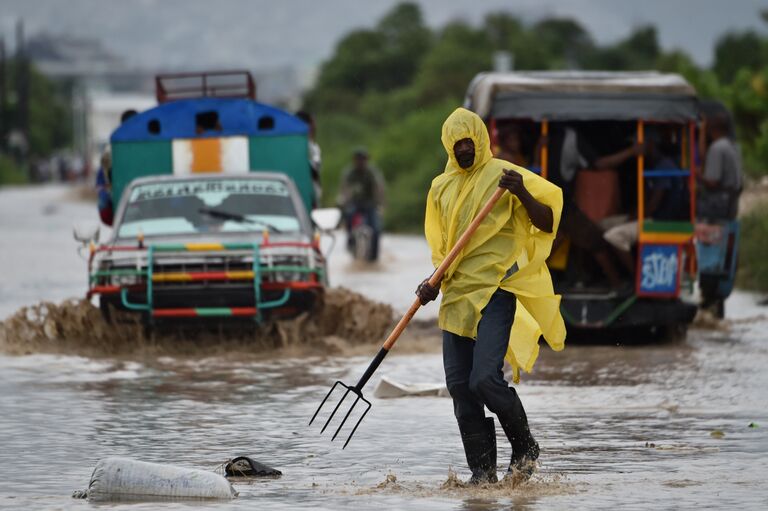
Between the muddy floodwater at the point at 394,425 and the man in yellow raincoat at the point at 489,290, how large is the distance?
33cm

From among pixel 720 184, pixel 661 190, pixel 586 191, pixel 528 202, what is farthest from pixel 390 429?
pixel 720 184

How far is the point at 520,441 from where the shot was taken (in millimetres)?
8602

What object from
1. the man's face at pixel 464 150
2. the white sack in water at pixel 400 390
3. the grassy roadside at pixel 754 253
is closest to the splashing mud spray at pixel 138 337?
the white sack in water at pixel 400 390

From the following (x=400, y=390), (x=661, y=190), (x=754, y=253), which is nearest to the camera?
(x=400, y=390)

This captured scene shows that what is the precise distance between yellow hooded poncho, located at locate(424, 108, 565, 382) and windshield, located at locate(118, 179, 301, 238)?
Answer: 23.1 feet

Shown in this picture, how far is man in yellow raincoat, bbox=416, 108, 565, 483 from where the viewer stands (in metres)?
8.46

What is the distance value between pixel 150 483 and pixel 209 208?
7.67m

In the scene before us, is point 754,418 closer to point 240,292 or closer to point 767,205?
point 240,292

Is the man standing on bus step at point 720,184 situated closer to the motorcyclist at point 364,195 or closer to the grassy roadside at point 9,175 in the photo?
the motorcyclist at point 364,195

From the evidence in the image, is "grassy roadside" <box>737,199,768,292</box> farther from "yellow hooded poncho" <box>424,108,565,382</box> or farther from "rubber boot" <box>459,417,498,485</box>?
"rubber boot" <box>459,417,498,485</box>

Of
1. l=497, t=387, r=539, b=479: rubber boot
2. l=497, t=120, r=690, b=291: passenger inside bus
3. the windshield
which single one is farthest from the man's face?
l=497, t=120, r=690, b=291: passenger inside bus

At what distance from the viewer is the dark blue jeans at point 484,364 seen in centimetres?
836

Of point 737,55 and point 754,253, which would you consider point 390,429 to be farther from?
point 737,55

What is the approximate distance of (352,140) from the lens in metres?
68.3
